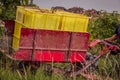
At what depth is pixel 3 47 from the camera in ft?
27.5

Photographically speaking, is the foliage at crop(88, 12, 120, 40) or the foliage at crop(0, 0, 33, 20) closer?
the foliage at crop(0, 0, 33, 20)

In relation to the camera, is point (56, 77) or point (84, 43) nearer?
point (56, 77)

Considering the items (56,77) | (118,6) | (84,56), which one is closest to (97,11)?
(118,6)

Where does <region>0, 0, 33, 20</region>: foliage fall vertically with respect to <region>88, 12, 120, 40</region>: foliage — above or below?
above

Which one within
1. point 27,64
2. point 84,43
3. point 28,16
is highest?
point 28,16

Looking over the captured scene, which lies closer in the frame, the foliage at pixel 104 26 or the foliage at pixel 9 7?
the foliage at pixel 9 7

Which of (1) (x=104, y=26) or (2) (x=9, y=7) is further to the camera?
(1) (x=104, y=26)

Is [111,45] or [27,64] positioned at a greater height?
[111,45]

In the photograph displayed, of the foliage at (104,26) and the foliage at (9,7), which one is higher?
the foliage at (9,7)

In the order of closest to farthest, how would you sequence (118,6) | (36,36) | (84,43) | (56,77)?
(56,77) → (36,36) → (84,43) → (118,6)

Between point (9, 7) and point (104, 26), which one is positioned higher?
point (9, 7)

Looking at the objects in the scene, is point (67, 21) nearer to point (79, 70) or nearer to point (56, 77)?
point (79, 70)

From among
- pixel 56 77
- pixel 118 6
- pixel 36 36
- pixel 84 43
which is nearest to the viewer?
pixel 56 77

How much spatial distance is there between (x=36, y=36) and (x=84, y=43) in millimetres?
1074
